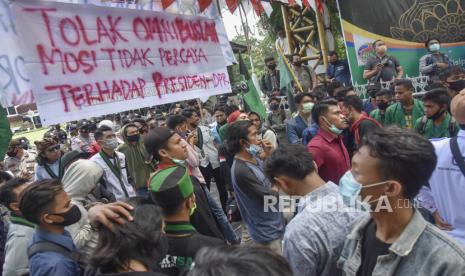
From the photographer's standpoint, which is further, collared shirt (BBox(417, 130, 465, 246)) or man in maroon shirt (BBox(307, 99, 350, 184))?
man in maroon shirt (BBox(307, 99, 350, 184))

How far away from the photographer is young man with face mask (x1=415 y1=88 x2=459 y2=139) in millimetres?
3645

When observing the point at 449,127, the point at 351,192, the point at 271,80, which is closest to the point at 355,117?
the point at 449,127

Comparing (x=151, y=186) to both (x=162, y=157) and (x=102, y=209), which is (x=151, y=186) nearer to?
(x=102, y=209)

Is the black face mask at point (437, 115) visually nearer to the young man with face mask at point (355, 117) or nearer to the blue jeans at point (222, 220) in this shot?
the young man with face mask at point (355, 117)

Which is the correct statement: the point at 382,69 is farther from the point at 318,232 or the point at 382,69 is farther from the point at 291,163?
the point at 318,232

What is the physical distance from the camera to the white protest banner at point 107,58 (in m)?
2.39

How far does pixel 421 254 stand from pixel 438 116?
2.73 m

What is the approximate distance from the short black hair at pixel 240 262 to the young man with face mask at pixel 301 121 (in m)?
4.29

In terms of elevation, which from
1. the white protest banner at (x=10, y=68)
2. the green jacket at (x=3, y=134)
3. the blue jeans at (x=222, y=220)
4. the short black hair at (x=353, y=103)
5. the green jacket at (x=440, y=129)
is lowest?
the blue jeans at (x=222, y=220)

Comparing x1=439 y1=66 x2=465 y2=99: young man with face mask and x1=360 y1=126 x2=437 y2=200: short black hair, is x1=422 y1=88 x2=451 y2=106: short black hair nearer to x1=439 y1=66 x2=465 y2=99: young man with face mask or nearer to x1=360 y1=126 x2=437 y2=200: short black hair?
x1=439 y1=66 x2=465 y2=99: young man with face mask

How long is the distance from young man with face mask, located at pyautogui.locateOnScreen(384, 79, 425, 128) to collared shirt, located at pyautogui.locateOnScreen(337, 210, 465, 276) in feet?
11.4

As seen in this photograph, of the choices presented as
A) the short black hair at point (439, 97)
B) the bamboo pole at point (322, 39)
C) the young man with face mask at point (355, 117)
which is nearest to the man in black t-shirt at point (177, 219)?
the young man with face mask at point (355, 117)

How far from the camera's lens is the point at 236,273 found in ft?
3.20

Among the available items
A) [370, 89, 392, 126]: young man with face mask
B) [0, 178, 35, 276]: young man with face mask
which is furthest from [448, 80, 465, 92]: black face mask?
[0, 178, 35, 276]: young man with face mask
